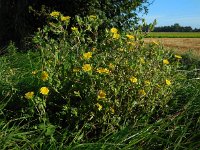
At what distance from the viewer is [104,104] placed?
3.19m

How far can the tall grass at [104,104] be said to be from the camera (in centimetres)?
296

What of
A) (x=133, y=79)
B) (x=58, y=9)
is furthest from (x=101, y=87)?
(x=58, y=9)

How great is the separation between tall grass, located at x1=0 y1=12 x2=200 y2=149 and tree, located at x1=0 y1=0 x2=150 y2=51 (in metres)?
6.32

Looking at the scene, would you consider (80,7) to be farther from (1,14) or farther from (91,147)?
(91,147)

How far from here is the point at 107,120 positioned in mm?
3246

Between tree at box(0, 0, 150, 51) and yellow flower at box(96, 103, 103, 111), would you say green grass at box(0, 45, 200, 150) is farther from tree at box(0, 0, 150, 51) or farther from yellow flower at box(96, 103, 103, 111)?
tree at box(0, 0, 150, 51)

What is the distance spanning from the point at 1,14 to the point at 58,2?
6.00 ft

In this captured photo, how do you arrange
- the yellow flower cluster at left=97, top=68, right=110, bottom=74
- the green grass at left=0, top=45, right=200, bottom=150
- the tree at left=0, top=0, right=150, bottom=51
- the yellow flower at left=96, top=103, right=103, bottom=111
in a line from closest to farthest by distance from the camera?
the green grass at left=0, top=45, right=200, bottom=150
the yellow flower at left=96, top=103, right=103, bottom=111
the yellow flower cluster at left=97, top=68, right=110, bottom=74
the tree at left=0, top=0, right=150, bottom=51

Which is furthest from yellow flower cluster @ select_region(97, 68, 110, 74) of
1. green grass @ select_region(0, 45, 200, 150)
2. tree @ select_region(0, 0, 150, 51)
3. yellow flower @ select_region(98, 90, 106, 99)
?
tree @ select_region(0, 0, 150, 51)

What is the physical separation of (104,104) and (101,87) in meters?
0.16

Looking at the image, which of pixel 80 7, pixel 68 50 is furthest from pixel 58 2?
pixel 68 50

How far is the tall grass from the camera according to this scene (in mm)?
2965

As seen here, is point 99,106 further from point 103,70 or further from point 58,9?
point 58,9

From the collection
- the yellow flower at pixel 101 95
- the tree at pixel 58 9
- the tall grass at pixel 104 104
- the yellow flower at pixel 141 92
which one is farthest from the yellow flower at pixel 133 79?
the tree at pixel 58 9
